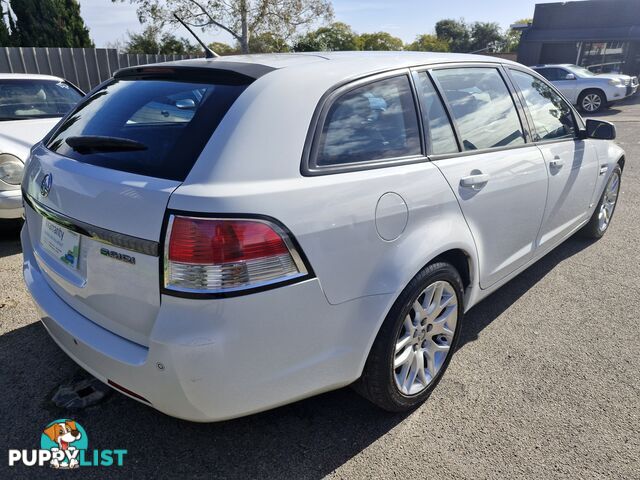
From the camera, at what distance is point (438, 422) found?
7.63 ft

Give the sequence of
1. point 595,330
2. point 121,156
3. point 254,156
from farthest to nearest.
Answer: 1. point 595,330
2. point 121,156
3. point 254,156

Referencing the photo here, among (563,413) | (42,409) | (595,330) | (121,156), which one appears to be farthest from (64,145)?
(595,330)

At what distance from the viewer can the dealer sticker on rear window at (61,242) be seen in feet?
6.43

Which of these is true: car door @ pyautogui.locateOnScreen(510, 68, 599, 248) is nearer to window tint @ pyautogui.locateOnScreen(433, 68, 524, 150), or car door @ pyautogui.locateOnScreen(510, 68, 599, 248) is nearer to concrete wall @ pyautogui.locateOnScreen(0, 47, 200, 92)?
window tint @ pyautogui.locateOnScreen(433, 68, 524, 150)

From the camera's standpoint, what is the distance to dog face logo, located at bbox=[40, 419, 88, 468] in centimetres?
207

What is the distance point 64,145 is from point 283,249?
4.34ft

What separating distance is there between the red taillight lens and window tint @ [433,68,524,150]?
4.88ft

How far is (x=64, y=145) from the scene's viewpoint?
2248 millimetres

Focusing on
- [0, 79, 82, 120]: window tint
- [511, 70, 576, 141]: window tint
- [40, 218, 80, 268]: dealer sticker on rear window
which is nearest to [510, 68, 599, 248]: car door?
[511, 70, 576, 141]: window tint

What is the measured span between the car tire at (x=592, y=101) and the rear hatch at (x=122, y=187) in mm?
17557

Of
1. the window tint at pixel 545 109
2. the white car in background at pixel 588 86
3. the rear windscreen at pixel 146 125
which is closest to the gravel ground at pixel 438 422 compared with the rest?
→ the rear windscreen at pixel 146 125

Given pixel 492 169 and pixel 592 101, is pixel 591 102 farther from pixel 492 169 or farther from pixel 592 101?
pixel 492 169

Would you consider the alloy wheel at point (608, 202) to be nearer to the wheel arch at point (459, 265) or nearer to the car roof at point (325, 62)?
the wheel arch at point (459, 265)

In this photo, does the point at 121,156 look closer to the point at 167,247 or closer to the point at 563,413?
the point at 167,247
